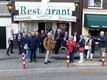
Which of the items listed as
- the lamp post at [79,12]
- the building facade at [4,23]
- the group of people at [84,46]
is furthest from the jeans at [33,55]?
the lamp post at [79,12]

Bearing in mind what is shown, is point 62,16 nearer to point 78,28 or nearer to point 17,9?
point 78,28

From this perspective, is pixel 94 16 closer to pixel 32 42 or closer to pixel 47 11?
pixel 47 11

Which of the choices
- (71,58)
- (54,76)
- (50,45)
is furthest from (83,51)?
(54,76)

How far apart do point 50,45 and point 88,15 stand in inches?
331

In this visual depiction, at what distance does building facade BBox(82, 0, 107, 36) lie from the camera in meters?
26.2

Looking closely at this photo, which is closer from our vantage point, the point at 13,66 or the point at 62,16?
the point at 13,66

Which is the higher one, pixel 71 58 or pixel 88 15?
pixel 88 15

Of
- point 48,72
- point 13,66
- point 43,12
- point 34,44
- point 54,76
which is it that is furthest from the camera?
point 43,12

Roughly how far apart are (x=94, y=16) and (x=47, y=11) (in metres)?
3.72

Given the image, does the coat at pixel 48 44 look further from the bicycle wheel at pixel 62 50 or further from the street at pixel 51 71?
the bicycle wheel at pixel 62 50

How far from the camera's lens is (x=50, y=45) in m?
19.0

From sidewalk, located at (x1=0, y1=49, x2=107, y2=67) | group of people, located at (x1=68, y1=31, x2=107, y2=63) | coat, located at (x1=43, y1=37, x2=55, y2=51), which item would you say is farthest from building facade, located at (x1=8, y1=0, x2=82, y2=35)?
coat, located at (x1=43, y1=37, x2=55, y2=51)

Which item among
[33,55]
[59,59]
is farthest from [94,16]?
[33,55]

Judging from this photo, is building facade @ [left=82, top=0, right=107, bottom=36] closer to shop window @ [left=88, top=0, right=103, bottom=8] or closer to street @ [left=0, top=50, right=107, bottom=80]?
shop window @ [left=88, top=0, right=103, bottom=8]
